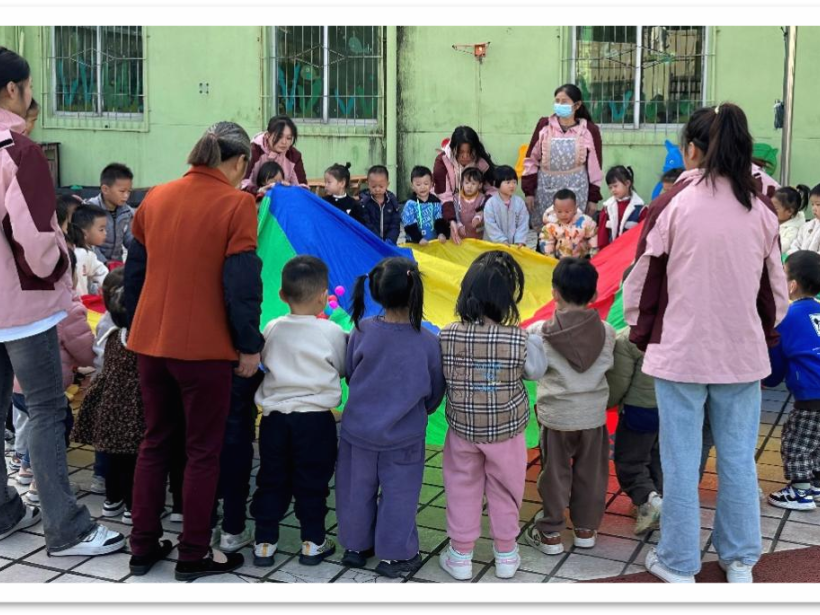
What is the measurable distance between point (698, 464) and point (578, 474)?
59cm

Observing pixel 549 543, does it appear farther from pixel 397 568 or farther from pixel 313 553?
pixel 313 553

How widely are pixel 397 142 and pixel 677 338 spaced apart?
9133 mm

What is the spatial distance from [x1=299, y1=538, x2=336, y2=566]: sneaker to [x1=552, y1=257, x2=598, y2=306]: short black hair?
1.44m

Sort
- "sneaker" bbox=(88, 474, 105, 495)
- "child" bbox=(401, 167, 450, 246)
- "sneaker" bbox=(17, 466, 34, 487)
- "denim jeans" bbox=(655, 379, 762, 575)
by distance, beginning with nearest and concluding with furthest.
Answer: "denim jeans" bbox=(655, 379, 762, 575)
"sneaker" bbox=(88, 474, 105, 495)
"sneaker" bbox=(17, 466, 34, 487)
"child" bbox=(401, 167, 450, 246)

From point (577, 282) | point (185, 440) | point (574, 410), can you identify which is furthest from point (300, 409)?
point (577, 282)

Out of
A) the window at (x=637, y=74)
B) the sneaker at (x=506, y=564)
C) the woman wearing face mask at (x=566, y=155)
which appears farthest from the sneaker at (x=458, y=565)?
the window at (x=637, y=74)

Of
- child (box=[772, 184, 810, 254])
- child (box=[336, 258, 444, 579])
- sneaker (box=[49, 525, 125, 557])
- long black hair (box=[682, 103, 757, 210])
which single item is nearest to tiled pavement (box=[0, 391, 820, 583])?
sneaker (box=[49, 525, 125, 557])

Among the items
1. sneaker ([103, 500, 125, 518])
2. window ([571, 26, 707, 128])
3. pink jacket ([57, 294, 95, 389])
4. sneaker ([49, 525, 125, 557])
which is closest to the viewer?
sneaker ([49, 525, 125, 557])

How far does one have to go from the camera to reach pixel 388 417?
13.4 feet

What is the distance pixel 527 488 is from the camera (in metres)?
5.09

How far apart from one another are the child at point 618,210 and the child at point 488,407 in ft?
16.5

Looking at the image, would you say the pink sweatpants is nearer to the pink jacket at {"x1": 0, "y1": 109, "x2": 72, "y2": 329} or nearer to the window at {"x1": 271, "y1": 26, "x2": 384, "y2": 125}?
the pink jacket at {"x1": 0, "y1": 109, "x2": 72, "y2": 329}

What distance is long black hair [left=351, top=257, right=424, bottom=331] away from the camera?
405 cm
